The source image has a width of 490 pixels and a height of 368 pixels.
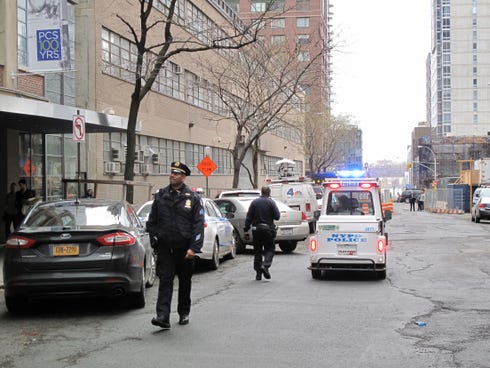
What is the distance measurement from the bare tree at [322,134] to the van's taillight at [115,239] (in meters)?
46.7

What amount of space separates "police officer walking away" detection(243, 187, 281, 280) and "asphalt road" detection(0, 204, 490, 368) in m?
0.36

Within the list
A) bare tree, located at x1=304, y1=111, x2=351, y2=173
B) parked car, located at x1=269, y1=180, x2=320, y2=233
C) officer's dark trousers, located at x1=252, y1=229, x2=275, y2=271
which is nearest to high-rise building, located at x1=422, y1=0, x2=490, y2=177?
bare tree, located at x1=304, y1=111, x2=351, y2=173

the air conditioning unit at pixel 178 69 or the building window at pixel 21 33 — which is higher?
the air conditioning unit at pixel 178 69

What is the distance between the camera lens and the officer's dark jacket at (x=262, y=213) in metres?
12.3

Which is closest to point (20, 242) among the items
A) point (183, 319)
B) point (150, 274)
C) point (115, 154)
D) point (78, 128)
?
point (183, 319)

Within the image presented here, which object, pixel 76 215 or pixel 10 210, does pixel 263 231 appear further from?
pixel 10 210

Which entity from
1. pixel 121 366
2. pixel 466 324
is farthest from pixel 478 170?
pixel 121 366

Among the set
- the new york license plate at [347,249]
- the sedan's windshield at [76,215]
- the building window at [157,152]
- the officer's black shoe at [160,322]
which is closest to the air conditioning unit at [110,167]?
the building window at [157,152]

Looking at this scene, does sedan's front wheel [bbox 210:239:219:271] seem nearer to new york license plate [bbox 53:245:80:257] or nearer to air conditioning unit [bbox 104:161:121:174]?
new york license plate [bbox 53:245:80:257]

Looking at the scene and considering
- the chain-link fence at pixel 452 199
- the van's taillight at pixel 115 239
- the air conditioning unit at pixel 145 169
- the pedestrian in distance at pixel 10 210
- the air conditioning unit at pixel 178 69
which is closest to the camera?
the van's taillight at pixel 115 239

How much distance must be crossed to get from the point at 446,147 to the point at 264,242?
87630 millimetres

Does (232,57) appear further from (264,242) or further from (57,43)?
(264,242)

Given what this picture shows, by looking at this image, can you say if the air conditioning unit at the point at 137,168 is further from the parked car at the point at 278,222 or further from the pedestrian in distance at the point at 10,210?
the parked car at the point at 278,222

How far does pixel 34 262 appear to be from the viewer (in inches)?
321
